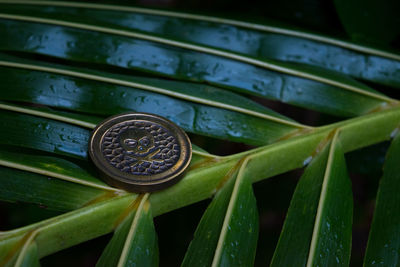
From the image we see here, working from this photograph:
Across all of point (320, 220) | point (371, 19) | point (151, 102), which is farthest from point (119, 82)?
point (371, 19)

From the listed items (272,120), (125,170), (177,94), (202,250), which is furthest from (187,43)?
(202,250)

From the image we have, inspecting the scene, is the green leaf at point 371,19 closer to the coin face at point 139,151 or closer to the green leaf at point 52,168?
the coin face at point 139,151

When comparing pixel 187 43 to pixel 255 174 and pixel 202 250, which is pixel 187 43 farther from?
pixel 202 250

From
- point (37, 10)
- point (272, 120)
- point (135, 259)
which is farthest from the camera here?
point (37, 10)

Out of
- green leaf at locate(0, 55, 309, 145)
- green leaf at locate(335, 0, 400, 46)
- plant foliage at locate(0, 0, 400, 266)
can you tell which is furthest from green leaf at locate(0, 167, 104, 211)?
green leaf at locate(335, 0, 400, 46)

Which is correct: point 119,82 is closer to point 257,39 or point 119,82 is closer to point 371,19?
point 257,39

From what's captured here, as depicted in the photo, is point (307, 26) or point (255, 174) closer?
point (255, 174)

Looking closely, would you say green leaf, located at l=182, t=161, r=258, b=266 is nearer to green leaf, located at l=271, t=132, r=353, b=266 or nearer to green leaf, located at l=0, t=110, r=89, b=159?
green leaf, located at l=271, t=132, r=353, b=266

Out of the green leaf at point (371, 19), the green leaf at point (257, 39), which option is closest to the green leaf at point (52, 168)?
the green leaf at point (257, 39)
